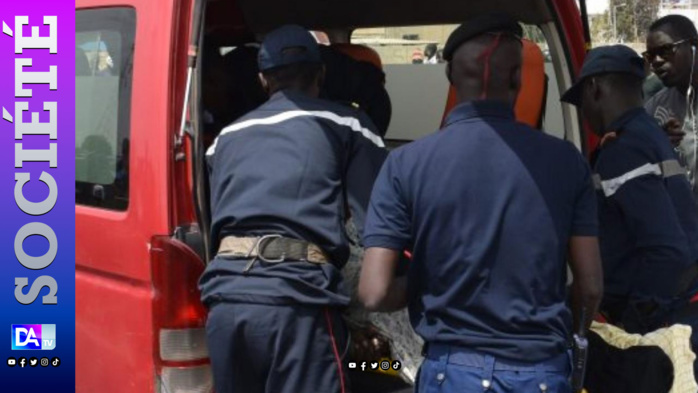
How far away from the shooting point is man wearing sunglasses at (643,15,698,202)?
3.61m

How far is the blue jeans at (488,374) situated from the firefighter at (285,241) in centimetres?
49

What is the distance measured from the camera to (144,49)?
2707 mm

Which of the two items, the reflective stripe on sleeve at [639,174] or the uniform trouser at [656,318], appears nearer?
the reflective stripe on sleeve at [639,174]

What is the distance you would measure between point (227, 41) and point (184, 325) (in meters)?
2.01

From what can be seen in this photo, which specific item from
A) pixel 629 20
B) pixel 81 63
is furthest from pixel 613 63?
pixel 629 20

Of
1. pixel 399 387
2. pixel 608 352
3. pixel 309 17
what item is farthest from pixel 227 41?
→ pixel 608 352

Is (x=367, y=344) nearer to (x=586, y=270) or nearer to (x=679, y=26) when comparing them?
(x=586, y=270)

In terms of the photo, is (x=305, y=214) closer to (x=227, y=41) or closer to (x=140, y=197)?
(x=140, y=197)

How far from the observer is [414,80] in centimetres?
496

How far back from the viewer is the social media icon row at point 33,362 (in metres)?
2.91


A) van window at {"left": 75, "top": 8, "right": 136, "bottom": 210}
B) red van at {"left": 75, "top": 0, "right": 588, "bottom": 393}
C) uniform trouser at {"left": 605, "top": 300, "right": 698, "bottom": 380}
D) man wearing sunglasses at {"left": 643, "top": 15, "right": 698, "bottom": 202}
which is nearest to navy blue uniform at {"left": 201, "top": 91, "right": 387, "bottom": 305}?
red van at {"left": 75, "top": 0, "right": 588, "bottom": 393}

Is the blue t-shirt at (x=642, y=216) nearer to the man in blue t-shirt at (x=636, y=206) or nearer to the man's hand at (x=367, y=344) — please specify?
the man in blue t-shirt at (x=636, y=206)

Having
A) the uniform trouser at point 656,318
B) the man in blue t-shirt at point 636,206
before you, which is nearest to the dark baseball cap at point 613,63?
the man in blue t-shirt at point 636,206

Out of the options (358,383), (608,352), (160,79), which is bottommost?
(358,383)
